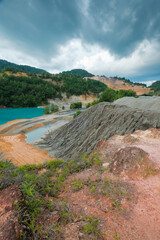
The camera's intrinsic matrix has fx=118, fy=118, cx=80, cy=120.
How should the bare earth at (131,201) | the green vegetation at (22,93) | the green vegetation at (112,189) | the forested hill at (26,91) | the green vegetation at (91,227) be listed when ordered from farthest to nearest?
1. the forested hill at (26,91)
2. the green vegetation at (22,93)
3. the green vegetation at (112,189)
4. the bare earth at (131,201)
5. the green vegetation at (91,227)

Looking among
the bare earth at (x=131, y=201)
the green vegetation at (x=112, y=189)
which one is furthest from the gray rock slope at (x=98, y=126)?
the green vegetation at (x=112, y=189)

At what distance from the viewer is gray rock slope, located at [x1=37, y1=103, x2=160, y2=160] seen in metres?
10.2

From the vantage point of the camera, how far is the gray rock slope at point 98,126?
10.2 m

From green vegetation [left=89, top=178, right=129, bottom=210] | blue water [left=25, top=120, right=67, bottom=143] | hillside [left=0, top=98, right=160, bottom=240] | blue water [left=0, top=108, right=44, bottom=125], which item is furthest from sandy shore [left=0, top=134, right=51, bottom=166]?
blue water [left=0, top=108, right=44, bottom=125]

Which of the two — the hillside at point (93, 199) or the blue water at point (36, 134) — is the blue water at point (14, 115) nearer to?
the blue water at point (36, 134)

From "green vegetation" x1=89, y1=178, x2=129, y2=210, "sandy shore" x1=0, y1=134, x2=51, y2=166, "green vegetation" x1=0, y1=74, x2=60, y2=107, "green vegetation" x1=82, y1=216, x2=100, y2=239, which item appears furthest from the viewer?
"green vegetation" x1=0, y1=74, x2=60, y2=107

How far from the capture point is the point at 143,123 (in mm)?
10086

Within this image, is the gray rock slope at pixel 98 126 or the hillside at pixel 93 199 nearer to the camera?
the hillside at pixel 93 199

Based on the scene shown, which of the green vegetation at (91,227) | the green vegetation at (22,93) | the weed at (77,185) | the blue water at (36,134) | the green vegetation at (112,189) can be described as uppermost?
the green vegetation at (22,93)

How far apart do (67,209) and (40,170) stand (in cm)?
503

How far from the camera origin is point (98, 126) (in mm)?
11789

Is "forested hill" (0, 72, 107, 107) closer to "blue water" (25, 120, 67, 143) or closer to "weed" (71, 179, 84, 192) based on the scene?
"blue water" (25, 120, 67, 143)

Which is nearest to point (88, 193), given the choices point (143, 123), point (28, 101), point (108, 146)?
point (108, 146)

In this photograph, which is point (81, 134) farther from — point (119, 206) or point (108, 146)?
point (119, 206)
